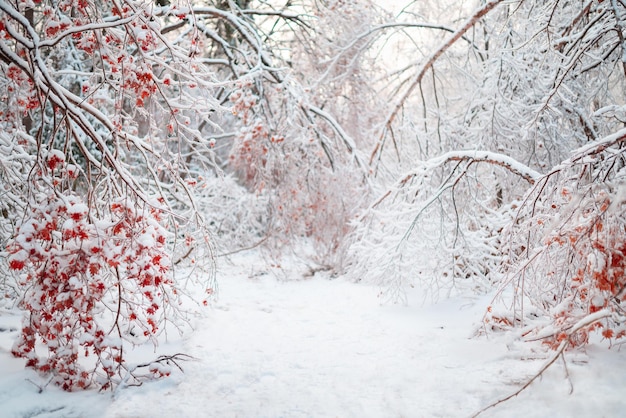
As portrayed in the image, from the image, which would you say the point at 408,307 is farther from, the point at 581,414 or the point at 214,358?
the point at 581,414

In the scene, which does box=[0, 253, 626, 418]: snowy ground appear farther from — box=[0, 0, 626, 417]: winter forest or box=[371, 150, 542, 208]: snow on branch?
box=[371, 150, 542, 208]: snow on branch

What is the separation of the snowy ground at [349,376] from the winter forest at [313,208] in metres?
0.03

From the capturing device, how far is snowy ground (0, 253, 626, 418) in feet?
9.96

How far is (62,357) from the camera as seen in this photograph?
124 inches

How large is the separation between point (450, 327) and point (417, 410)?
211 cm

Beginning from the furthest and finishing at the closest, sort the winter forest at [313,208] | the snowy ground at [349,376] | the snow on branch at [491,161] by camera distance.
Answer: the snow on branch at [491,161], the snowy ground at [349,376], the winter forest at [313,208]

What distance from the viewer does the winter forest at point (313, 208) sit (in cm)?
292

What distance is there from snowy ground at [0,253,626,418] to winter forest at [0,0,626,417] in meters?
0.03

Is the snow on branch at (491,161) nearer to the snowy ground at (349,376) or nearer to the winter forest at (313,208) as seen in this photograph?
the winter forest at (313,208)

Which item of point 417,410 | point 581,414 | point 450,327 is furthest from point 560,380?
point 450,327

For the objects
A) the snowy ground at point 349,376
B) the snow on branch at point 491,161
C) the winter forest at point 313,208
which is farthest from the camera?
the snow on branch at point 491,161

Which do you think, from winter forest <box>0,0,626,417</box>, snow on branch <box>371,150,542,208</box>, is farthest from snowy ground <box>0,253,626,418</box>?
snow on branch <box>371,150,542,208</box>

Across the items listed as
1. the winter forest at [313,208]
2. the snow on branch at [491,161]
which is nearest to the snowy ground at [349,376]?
the winter forest at [313,208]

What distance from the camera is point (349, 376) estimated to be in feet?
12.6
